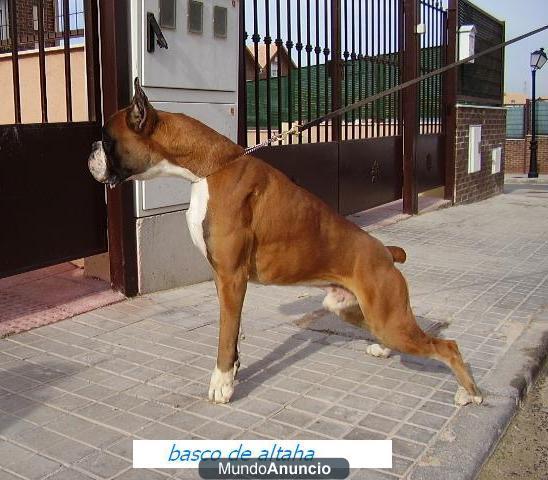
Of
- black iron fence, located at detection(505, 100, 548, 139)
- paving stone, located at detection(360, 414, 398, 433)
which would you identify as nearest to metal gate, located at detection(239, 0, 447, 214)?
paving stone, located at detection(360, 414, 398, 433)

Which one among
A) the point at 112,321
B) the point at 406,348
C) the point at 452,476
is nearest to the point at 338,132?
the point at 112,321

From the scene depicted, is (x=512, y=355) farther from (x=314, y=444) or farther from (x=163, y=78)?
(x=163, y=78)

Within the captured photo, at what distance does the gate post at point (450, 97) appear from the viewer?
11.4m

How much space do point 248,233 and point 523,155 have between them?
27.6 m

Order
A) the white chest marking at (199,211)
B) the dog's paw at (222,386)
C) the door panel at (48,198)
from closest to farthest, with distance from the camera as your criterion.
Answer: the white chest marking at (199,211) < the dog's paw at (222,386) < the door panel at (48,198)

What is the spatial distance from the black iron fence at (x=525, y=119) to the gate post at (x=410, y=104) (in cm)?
1936

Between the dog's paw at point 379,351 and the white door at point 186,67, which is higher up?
the white door at point 186,67

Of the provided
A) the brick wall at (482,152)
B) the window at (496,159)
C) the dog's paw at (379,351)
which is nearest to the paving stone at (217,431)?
the dog's paw at (379,351)

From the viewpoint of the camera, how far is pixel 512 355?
4246 millimetres

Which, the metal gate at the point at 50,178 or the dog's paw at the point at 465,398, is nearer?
the dog's paw at the point at 465,398

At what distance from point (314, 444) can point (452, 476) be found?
63 cm

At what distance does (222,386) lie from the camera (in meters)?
3.42

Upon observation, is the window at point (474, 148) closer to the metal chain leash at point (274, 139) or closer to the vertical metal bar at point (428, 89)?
the vertical metal bar at point (428, 89)

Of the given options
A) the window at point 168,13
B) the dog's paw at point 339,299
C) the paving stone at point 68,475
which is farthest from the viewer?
the window at point 168,13
